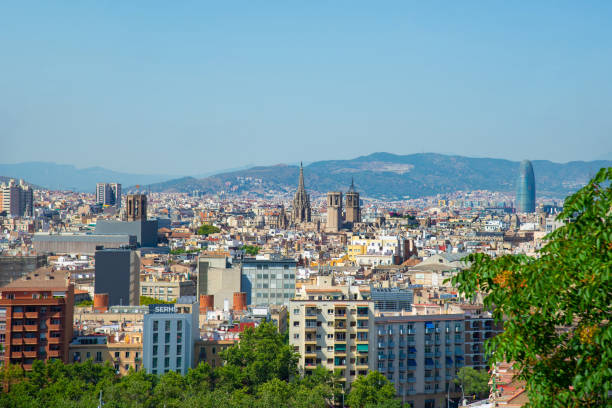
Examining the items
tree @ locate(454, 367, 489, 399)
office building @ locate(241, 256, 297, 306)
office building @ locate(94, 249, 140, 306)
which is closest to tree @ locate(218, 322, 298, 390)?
tree @ locate(454, 367, 489, 399)

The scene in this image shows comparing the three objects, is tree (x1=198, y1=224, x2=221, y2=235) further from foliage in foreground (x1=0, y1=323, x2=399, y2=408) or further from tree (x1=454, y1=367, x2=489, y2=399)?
tree (x1=454, y1=367, x2=489, y2=399)

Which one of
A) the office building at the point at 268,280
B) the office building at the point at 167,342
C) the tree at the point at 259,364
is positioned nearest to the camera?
the tree at the point at 259,364

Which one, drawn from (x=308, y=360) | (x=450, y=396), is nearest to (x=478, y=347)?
(x=450, y=396)

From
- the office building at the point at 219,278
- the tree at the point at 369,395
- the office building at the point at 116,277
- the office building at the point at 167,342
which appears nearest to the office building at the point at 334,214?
the office building at the point at 219,278

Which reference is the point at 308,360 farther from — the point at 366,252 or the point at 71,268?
the point at 366,252

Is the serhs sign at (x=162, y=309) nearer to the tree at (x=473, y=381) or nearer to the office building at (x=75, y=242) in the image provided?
the tree at (x=473, y=381)

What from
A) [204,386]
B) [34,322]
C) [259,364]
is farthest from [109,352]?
[259,364]
